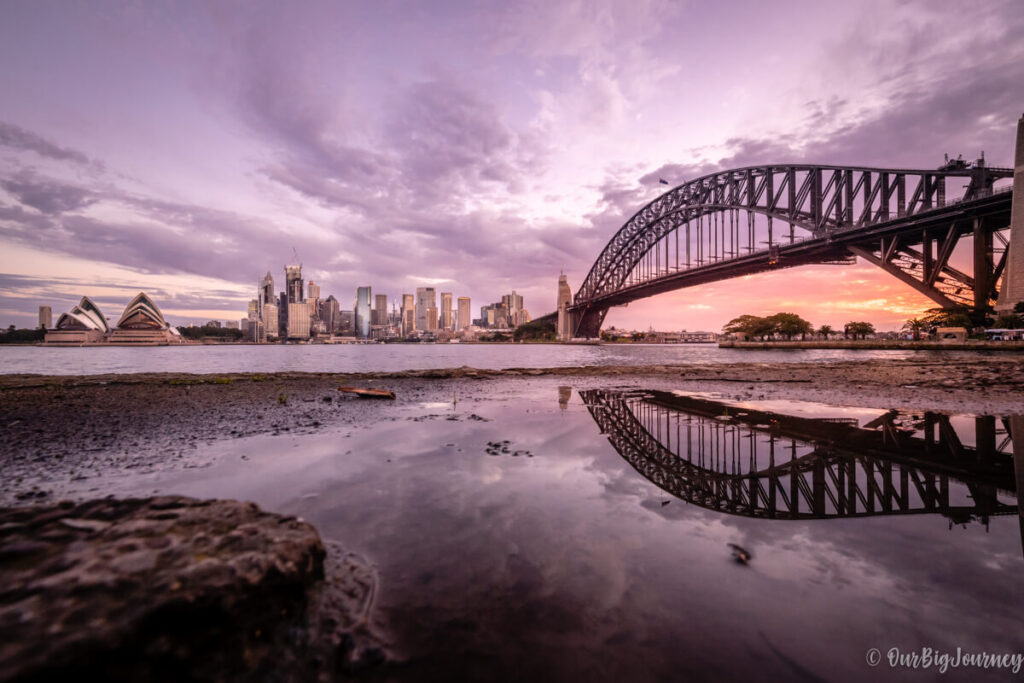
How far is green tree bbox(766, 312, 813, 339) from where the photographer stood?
84188mm

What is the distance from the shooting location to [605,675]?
210 centimetres

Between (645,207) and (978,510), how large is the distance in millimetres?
80982

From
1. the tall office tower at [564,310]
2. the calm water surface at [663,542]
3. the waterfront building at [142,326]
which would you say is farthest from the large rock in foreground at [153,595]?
the waterfront building at [142,326]

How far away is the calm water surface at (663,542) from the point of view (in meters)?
2.30

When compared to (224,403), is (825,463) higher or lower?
higher

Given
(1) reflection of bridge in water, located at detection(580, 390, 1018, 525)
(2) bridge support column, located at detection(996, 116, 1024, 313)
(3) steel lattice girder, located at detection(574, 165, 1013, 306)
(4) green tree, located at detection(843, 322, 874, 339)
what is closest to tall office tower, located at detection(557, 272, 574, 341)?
(3) steel lattice girder, located at detection(574, 165, 1013, 306)

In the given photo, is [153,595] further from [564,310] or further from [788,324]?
[564,310]

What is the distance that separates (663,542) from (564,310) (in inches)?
4364

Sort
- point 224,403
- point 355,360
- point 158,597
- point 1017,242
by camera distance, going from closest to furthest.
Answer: point 158,597, point 224,403, point 1017,242, point 355,360

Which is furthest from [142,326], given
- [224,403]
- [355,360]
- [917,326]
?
[917,326]

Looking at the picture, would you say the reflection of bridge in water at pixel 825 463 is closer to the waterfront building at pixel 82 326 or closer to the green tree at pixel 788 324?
the green tree at pixel 788 324

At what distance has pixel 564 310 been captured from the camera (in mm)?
113188

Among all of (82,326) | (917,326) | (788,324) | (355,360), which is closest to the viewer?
(355,360)

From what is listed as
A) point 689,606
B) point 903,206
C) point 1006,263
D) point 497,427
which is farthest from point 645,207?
point 689,606
